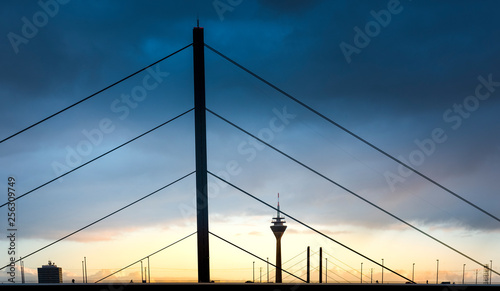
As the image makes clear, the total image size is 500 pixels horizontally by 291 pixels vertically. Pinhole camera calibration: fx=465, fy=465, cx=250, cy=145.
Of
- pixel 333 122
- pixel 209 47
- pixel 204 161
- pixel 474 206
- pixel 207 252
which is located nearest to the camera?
pixel 207 252

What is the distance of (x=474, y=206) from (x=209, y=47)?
234 inches

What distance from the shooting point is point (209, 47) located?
9664 millimetres

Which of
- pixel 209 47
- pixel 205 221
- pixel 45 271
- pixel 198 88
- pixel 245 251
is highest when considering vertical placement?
pixel 209 47

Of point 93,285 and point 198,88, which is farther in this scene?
point 198,88

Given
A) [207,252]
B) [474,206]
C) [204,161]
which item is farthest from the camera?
[474,206]

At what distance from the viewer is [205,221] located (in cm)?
707

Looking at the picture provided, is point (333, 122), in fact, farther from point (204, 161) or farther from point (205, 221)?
point (205, 221)
